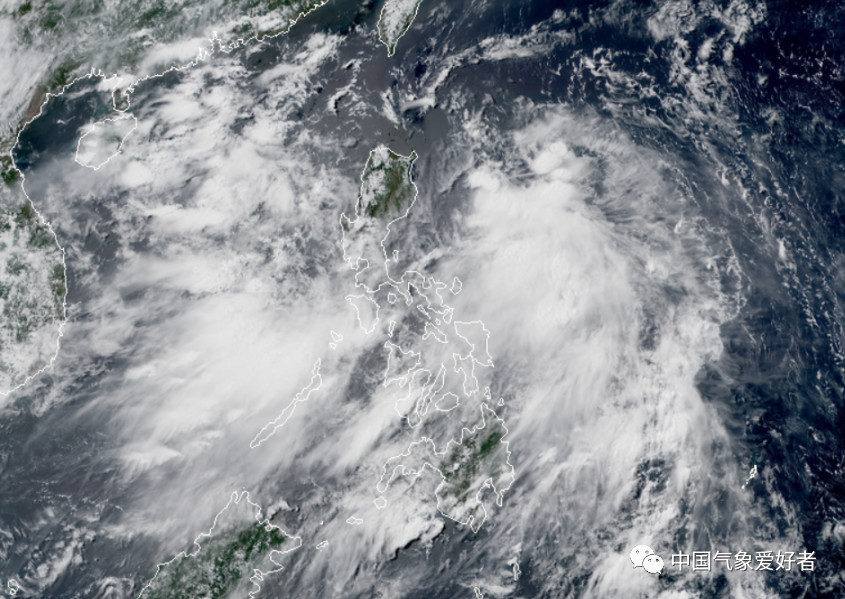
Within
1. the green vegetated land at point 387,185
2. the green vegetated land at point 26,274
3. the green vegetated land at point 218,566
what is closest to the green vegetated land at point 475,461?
the green vegetated land at point 218,566

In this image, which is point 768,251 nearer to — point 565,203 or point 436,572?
point 565,203

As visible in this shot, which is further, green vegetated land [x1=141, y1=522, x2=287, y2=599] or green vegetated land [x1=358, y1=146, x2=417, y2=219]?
green vegetated land [x1=358, y1=146, x2=417, y2=219]

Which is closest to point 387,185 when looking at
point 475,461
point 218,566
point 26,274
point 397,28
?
point 397,28

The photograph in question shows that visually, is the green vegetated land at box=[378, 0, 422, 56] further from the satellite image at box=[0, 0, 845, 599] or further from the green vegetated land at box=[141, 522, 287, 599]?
the green vegetated land at box=[141, 522, 287, 599]

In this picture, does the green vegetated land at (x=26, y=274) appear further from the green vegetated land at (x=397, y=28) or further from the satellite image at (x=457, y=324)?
the green vegetated land at (x=397, y=28)

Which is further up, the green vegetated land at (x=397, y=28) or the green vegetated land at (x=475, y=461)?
the green vegetated land at (x=397, y=28)

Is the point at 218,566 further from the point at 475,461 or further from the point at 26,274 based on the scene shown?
the point at 26,274

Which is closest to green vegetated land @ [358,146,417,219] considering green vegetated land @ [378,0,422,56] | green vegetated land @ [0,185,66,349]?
green vegetated land @ [378,0,422,56]
